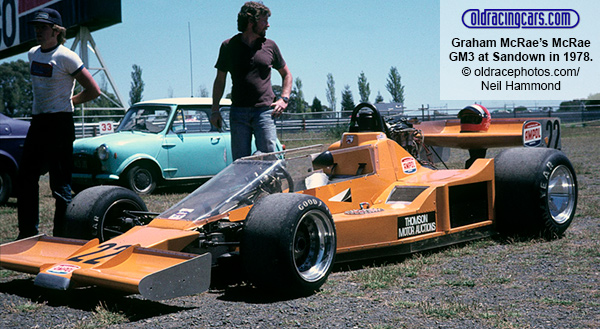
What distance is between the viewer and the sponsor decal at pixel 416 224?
176 inches

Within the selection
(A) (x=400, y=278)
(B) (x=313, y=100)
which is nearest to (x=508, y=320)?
(A) (x=400, y=278)

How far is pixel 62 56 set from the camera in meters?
4.56

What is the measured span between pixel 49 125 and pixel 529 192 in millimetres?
3781

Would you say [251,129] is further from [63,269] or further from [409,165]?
[63,269]

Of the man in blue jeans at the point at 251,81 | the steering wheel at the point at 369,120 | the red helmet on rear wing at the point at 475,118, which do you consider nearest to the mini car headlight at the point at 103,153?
the man in blue jeans at the point at 251,81

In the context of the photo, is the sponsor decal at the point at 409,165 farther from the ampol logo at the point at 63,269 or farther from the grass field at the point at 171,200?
the ampol logo at the point at 63,269

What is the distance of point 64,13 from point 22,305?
922 inches

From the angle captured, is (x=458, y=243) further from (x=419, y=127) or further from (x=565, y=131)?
(x=565, y=131)

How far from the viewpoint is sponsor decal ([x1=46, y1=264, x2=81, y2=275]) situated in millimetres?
3430

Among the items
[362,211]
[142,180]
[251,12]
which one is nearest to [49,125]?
[251,12]

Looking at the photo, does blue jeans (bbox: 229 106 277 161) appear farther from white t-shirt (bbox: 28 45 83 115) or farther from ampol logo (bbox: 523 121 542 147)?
ampol logo (bbox: 523 121 542 147)

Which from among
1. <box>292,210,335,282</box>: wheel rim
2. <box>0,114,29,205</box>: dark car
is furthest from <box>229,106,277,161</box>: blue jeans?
<box>0,114,29,205</box>: dark car

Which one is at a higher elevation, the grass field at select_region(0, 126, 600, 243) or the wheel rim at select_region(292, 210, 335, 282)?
the wheel rim at select_region(292, 210, 335, 282)

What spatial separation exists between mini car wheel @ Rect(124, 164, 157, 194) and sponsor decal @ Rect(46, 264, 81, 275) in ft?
20.5
